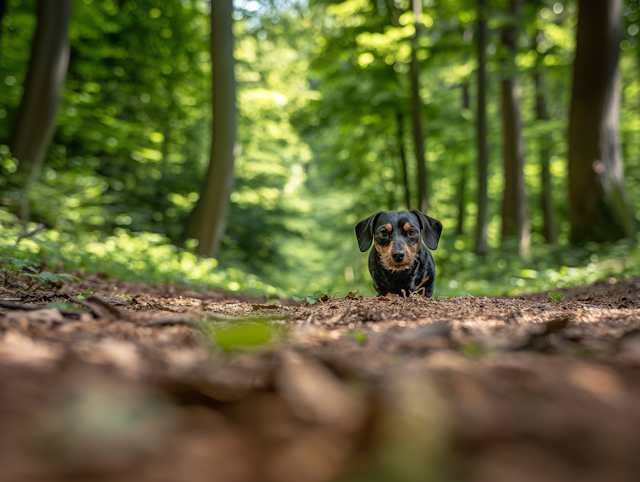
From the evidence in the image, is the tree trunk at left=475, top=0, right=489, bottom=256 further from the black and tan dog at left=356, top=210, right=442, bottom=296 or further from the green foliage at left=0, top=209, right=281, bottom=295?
the black and tan dog at left=356, top=210, right=442, bottom=296

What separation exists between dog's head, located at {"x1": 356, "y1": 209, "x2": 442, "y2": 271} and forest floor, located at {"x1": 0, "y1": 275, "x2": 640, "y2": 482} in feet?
7.70

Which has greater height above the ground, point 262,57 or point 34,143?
point 262,57

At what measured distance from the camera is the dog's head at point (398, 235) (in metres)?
4.13

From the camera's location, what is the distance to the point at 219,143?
10523 millimetres

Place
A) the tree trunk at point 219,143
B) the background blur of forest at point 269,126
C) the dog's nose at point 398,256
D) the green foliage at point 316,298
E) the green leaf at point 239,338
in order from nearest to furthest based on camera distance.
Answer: the green leaf at point 239,338 → the green foliage at point 316,298 → the dog's nose at point 398,256 → the background blur of forest at point 269,126 → the tree trunk at point 219,143

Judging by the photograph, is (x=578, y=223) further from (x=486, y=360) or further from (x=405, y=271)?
(x=486, y=360)

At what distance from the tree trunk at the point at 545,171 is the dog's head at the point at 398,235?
50.2ft

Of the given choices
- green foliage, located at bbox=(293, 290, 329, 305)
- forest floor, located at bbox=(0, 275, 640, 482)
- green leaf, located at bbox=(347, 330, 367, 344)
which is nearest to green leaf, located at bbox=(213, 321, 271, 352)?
forest floor, located at bbox=(0, 275, 640, 482)

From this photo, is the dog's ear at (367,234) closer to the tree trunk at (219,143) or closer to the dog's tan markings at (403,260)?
the dog's tan markings at (403,260)

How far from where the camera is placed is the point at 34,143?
855cm

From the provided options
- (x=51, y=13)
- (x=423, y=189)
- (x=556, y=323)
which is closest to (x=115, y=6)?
(x=51, y=13)

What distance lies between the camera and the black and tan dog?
13.7 feet

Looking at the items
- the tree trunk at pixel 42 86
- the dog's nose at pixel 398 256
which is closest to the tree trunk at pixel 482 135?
the dog's nose at pixel 398 256

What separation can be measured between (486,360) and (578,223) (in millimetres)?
10769
